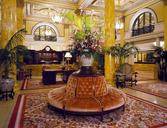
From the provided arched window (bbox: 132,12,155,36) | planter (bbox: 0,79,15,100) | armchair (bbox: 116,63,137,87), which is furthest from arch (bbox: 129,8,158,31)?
planter (bbox: 0,79,15,100)

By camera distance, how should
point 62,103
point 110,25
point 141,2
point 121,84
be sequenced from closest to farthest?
point 62,103 → point 121,84 → point 110,25 → point 141,2

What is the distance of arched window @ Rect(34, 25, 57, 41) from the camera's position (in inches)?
782

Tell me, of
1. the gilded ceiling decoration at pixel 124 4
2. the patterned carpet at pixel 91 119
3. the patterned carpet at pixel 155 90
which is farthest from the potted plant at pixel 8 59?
the gilded ceiling decoration at pixel 124 4

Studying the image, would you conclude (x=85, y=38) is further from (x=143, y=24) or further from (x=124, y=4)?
(x=143, y=24)

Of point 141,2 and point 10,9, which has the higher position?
point 141,2

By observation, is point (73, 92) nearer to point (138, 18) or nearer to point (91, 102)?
point (91, 102)

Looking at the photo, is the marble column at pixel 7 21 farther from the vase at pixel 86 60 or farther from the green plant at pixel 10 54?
the vase at pixel 86 60

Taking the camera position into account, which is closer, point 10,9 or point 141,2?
point 10,9

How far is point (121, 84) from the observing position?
7.36m

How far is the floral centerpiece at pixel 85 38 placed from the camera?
3.79 metres

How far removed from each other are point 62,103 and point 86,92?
648mm

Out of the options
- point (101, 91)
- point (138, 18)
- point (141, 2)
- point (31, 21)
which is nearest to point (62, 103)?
point (101, 91)

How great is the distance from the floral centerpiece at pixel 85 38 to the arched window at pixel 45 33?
1680 centimetres

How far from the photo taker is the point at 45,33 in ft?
65.5
